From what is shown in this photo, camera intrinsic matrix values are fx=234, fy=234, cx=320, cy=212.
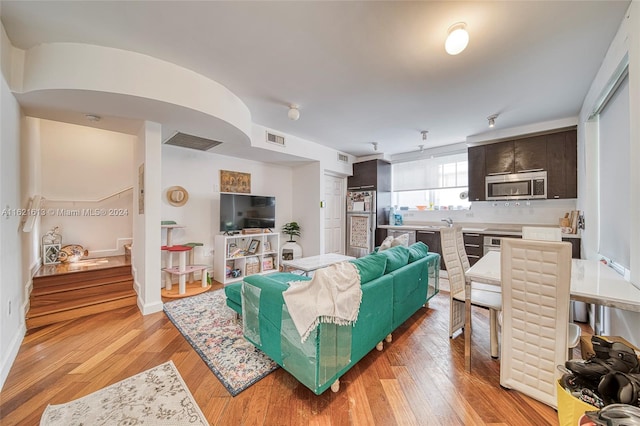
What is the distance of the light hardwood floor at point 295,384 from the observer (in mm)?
1423

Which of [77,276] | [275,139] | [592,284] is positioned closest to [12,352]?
[77,276]

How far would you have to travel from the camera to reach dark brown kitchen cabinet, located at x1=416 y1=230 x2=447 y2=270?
4.42m

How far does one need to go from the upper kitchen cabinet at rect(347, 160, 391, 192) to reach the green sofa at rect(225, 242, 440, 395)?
315 centimetres

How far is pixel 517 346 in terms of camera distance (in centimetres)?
157

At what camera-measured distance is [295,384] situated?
5.56ft

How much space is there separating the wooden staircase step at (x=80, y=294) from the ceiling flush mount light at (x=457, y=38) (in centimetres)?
436

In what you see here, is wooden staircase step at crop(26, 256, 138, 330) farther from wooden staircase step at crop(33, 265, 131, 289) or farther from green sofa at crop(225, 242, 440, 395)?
green sofa at crop(225, 242, 440, 395)

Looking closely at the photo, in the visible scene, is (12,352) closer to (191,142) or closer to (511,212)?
(191,142)

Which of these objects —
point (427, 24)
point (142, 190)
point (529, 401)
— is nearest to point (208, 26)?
point (427, 24)

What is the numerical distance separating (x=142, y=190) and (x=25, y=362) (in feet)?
5.82

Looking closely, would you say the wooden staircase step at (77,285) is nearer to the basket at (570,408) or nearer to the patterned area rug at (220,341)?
the patterned area rug at (220,341)

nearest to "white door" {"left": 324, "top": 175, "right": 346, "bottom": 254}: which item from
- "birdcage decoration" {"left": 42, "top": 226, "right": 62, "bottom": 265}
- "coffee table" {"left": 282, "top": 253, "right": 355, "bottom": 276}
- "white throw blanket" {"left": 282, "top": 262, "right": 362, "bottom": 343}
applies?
"coffee table" {"left": 282, "top": 253, "right": 355, "bottom": 276}

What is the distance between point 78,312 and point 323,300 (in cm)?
315

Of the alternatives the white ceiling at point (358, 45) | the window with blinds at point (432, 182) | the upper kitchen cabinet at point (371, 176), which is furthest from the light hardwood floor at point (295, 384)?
the upper kitchen cabinet at point (371, 176)
